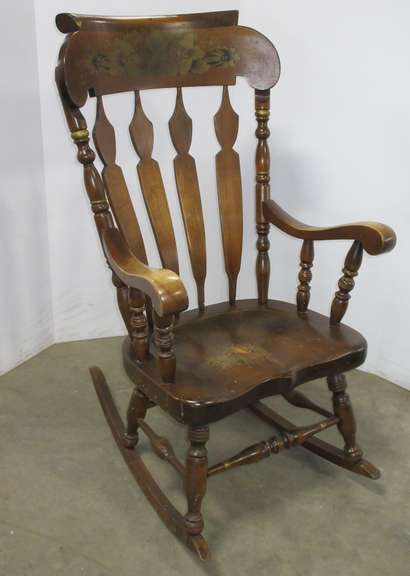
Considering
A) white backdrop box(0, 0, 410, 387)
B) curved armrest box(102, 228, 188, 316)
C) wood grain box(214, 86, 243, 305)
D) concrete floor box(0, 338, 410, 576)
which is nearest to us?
curved armrest box(102, 228, 188, 316)

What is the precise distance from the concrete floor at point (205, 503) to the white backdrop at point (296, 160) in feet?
1.21

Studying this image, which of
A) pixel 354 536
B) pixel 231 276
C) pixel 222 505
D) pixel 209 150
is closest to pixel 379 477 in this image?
pixel 354 536

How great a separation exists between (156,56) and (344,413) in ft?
3.40

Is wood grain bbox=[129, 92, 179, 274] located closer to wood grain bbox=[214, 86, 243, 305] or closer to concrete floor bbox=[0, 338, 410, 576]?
wood grain bbox=[214, 86, 243, 305]

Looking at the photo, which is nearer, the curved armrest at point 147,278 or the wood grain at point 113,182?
the curved armrest at point 147,278

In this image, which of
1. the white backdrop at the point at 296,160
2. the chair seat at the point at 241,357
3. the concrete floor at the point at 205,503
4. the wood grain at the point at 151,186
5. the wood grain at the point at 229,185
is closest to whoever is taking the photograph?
the chair seat at the point at 241,357

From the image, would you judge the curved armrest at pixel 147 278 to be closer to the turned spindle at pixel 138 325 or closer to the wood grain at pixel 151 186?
the turned spindle at pixel 138 325

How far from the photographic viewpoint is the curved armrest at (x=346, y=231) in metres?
1.35

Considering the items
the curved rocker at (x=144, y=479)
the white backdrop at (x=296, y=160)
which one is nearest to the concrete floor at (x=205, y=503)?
the curved rocker at (x=144, y=479)

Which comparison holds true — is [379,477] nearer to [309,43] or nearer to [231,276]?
[231,276]

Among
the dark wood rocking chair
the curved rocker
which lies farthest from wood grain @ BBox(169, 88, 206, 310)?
the curved rocker

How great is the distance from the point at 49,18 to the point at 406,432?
68.4 inches

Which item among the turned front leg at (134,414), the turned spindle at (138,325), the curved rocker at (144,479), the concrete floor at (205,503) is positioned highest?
the turned spindle at (138,325)

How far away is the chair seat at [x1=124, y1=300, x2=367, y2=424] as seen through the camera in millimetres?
1246
